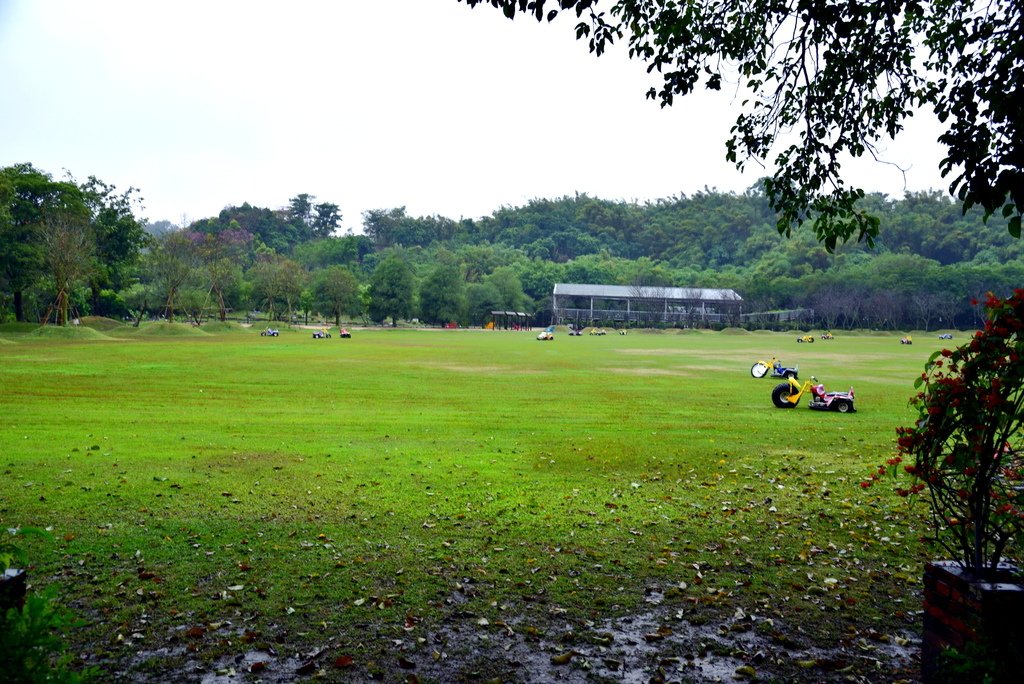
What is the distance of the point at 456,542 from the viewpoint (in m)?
7.18

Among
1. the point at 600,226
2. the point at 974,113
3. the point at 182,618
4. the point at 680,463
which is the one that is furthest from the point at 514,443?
the point at 600,226

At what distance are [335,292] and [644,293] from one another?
50508mm

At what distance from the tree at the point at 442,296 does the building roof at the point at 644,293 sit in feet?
61.9

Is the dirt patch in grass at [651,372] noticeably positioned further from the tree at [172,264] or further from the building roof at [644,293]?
the building roof at [644,293]

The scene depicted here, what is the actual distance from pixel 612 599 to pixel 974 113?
4580 millimetres

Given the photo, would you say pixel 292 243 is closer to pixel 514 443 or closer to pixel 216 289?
pixel 216 289

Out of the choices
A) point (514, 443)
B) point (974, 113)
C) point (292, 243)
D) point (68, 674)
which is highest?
point (292, 243)

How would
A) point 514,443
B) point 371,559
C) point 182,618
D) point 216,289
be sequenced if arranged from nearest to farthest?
point 182,618 < point 371,559 < point 514,443 < point 216,289

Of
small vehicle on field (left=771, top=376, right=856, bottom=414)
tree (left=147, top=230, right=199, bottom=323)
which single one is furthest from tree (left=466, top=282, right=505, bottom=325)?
small vehicle on field (left=771, top=376, right=856, bottom=414)

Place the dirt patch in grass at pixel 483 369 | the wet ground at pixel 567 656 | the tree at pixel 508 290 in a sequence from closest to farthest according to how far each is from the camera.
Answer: the wet ground at pixel 567 656 → the dirt patch in grass at pixel 483 369 → the tree at pixel 508 290

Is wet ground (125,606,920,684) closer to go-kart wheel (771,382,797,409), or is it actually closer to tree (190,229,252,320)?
go-kart wheel (771,382,797,409)

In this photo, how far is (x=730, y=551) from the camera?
7078mm

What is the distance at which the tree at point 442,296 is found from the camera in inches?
4375

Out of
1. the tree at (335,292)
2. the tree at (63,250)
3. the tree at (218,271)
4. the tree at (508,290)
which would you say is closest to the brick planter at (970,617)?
the tree at (63,250)
